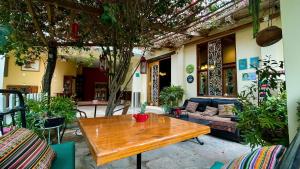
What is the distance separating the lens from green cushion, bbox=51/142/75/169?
1522 mm

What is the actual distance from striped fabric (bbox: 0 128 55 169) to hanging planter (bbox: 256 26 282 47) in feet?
8.18

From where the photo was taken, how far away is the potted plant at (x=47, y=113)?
8.56 feet

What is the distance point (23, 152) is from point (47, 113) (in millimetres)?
1909

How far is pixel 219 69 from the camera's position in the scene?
5711mm

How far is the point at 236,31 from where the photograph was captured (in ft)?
17.0

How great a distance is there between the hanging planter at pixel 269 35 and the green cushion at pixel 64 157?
2.39m

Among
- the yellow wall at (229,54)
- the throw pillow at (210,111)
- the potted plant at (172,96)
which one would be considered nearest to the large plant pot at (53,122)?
the throw pillow at (210,111)

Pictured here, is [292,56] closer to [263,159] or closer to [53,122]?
[263,159]

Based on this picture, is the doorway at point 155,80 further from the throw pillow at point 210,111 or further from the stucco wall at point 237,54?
the throw pillow at point 210,111

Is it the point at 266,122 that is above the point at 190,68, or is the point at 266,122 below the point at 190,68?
below

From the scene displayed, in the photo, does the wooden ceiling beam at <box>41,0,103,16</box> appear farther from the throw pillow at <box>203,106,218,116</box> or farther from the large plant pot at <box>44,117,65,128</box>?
the throw pillow at <box>203,106,218,116</box>

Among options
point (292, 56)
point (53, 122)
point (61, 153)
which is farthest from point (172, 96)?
point (61, 153)

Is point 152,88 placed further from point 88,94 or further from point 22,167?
point 22,167

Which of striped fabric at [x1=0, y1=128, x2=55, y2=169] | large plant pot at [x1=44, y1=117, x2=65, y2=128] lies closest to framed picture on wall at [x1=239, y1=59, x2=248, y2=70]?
large plant pot at [x1=44, y1=117, x2=65, y2=128]
